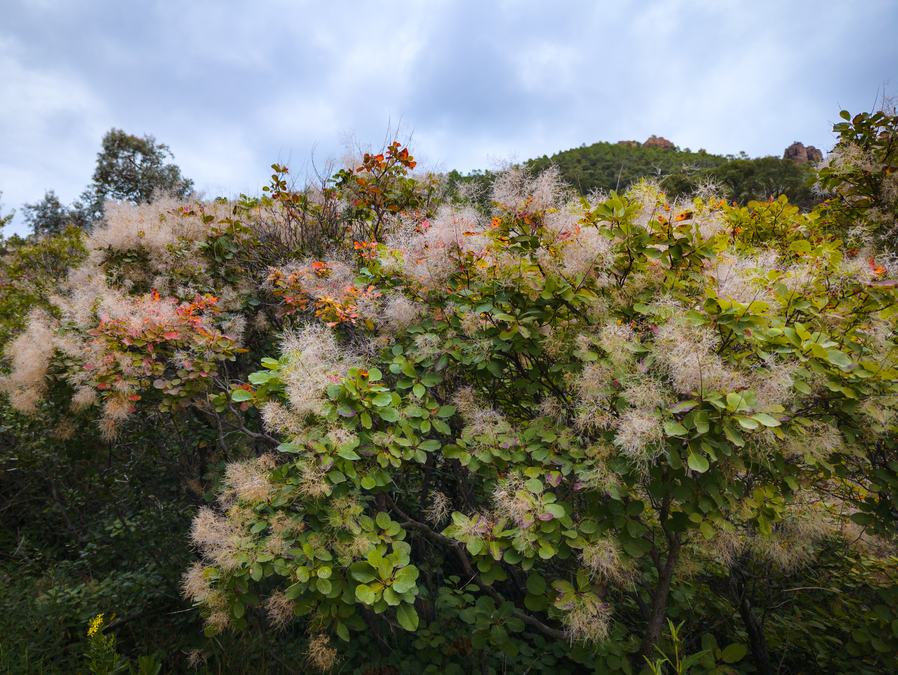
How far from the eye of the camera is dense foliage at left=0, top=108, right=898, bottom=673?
6.08 ft

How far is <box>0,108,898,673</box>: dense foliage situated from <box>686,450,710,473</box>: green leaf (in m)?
0.05

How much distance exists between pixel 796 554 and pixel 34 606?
5094mm

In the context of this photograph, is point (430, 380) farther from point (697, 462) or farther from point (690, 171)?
point (690, 171)

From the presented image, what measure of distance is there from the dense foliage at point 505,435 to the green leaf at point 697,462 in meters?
0.05

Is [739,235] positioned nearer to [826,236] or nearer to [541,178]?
[826,236]

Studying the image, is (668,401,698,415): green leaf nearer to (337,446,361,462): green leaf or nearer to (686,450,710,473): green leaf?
(686,450,710,473): green leaf

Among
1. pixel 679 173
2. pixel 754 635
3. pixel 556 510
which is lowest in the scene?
pixel 754 635

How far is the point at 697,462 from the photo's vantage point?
60.6 inches

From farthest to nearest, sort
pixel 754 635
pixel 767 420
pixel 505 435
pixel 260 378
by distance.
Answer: pixel 754 635, pixel 505 435, pixel 260 378, pixel 767 420

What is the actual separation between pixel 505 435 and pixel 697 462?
89cm

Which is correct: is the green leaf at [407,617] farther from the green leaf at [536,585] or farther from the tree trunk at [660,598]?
the tree trunk at [660,598]

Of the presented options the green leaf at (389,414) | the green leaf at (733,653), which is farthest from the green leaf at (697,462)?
the green leaf at (389,414)

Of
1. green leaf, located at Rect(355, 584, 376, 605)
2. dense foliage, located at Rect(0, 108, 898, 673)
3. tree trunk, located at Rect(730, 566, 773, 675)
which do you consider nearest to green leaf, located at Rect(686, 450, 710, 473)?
dense foliage, located at Rect(0, 108, 898, 673)

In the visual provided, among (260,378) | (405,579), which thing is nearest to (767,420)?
(405,579)
